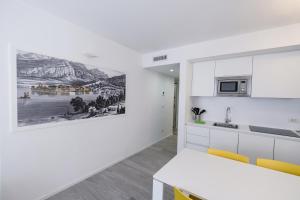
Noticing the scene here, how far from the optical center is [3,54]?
1.49m

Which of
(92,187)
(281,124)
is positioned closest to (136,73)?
(92,187)

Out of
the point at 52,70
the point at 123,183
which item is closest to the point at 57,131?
the point at 52,70

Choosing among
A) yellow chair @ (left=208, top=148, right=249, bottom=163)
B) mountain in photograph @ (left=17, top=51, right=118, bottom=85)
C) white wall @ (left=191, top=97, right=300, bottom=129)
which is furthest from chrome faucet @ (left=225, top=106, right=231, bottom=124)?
mountain in photograph @ (left=17, top=51, right=118, bottom=85)

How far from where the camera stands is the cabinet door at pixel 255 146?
2.15 m

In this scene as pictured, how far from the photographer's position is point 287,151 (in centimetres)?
204

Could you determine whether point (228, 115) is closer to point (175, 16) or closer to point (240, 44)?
point (240, 44)

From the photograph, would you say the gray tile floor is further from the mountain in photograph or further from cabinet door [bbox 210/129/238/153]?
the mountain in photograph

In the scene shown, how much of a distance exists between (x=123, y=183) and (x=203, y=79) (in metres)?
2.44

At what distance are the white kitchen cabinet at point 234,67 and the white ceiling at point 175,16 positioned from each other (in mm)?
507

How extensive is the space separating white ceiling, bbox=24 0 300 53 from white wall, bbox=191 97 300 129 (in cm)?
134

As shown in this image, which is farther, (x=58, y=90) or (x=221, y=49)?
(x=221, y=49)

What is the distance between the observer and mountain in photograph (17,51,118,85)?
1622 mm

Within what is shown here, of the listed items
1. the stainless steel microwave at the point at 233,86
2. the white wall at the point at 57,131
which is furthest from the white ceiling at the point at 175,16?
the stainless steel microwave at the point at 233,86

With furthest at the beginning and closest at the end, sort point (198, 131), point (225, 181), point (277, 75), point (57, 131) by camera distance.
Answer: point (198, 131) → point (277, 75) → point (57, 131) → point (225, 181)
